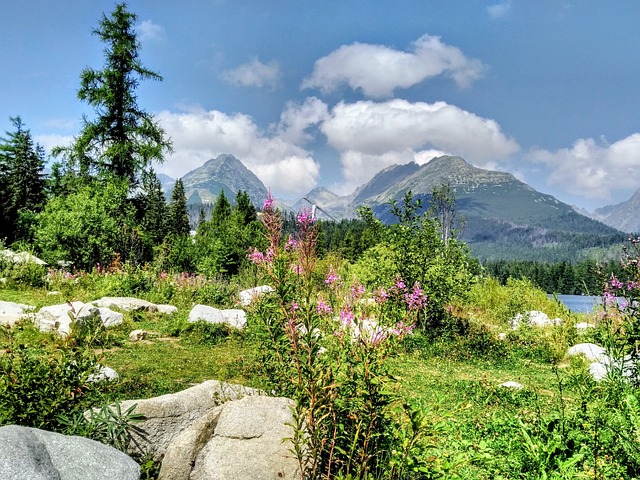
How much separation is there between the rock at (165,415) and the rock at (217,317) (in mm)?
7469

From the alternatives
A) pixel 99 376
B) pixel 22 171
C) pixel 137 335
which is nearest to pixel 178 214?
pixel 22 171

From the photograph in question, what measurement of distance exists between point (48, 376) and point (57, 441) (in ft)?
3.57

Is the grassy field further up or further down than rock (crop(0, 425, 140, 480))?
further down

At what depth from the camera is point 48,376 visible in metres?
3.77

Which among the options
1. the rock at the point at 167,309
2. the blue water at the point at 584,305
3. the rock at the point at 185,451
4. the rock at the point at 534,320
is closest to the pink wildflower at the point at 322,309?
the rock at the point at 185,451

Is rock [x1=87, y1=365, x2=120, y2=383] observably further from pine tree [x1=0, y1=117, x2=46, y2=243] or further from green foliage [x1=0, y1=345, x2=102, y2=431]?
pine tree [x1=0, y1=117, x2=46, y2=243]

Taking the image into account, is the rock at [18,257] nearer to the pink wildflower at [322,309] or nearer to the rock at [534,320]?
the pink wildflower at [322,309]

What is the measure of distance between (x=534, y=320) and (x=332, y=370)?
1511 centimetres

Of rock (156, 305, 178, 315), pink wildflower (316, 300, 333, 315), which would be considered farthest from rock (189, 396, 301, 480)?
rock (156, 305, 178, 315)

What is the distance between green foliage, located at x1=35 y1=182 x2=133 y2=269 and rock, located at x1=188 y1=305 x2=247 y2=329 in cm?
831

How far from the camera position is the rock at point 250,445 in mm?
3213

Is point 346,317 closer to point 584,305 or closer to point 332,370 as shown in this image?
point 332,370

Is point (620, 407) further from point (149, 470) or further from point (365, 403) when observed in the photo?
point (149, 470)

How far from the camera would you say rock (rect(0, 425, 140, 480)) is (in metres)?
2.47
